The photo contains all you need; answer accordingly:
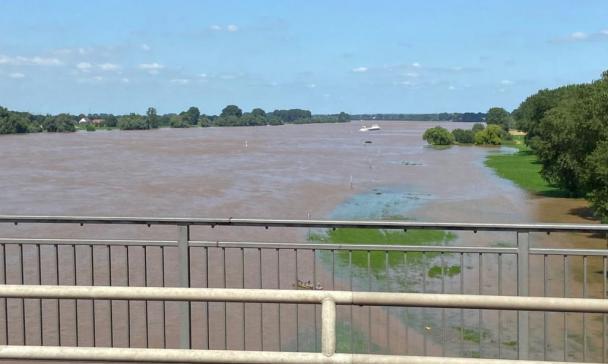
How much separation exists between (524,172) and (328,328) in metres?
60.8

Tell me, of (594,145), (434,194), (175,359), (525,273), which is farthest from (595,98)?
(175,359)

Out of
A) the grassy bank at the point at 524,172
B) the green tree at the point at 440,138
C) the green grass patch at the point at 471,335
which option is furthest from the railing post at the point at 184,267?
the green tree at the point at 440,138

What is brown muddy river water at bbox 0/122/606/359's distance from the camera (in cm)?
1388

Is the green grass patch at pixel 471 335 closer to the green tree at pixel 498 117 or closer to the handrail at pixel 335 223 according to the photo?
the handrail at pixel 335 223

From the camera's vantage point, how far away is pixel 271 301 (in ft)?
10.4

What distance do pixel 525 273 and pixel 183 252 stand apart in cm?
243

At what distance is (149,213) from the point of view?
3475 cm

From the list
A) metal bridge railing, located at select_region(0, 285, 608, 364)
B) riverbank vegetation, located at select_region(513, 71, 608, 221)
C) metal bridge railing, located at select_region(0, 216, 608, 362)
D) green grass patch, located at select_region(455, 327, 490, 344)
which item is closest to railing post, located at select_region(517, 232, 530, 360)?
metal bridge railing, located at select_region(0, 216, 608, 362)

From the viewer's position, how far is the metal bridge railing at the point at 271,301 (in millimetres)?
3123

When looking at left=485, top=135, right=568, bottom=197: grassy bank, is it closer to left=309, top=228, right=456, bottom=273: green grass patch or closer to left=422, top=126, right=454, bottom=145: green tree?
left=309, top=228, right=456, bottom=273: green grass patch

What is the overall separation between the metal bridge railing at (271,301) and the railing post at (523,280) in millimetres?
1911

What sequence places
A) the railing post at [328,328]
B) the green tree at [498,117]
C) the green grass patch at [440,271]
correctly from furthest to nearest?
the green tree at [498,117] → the green grass patch at [440,271] → the railing post at [328,328]

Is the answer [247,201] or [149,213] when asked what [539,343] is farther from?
[247,201]

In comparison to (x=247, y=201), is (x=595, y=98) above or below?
above
